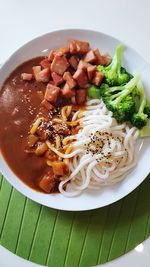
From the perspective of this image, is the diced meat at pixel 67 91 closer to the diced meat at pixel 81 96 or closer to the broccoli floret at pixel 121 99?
the diced meat at pixel 81 96

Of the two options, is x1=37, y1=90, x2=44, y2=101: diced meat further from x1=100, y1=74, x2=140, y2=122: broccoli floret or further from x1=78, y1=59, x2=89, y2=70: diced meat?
x1=100, y1=74, x2=140, y2=122: broccoli floret

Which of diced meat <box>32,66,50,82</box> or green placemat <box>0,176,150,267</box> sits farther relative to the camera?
green placemat <box>0,176,150,267</box>

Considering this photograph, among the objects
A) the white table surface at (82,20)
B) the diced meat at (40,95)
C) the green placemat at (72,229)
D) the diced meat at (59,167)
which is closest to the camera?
the diced meat at (59,167)

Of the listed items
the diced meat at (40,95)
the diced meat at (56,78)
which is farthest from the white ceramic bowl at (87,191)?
the diced meat at (40,95)

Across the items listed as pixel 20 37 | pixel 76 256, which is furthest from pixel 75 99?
pixel 76 256

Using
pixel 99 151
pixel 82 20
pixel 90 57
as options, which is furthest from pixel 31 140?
pixel 82 20

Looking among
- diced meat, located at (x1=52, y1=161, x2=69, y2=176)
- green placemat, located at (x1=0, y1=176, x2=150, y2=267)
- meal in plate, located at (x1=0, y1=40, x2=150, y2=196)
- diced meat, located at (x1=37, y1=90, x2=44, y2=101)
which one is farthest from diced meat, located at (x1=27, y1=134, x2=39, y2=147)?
green placemat, located at (x1=0, y1=176, x2=150, y2=267)
